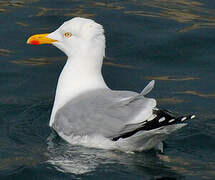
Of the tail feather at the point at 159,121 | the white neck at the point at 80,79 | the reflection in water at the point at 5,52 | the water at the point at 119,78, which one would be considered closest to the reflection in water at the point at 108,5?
the water at the point at 119,78

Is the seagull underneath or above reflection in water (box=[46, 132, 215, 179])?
above

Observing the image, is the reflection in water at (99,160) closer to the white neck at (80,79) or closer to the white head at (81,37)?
the white neck at (80,79)

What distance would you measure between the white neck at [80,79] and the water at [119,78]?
0.44 metres

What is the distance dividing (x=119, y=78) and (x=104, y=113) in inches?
109

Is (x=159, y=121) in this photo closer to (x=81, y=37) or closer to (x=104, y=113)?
(x=104, y=113)

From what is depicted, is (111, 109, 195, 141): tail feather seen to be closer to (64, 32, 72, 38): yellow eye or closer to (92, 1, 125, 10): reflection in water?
(64, 32, 72, 38): yellow eye

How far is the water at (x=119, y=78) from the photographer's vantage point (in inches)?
277

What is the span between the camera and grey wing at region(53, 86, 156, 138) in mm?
7000

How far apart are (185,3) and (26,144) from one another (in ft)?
19.2

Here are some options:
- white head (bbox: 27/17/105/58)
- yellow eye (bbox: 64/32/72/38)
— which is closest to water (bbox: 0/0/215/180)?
white head (bbox: 27/17/105/58)

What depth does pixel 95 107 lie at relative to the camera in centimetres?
730

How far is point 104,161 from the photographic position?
709cm

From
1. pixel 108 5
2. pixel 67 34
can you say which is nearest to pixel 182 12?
pixel 108 5

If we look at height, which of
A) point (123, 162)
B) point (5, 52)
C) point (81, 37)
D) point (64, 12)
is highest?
point (81, 37)
